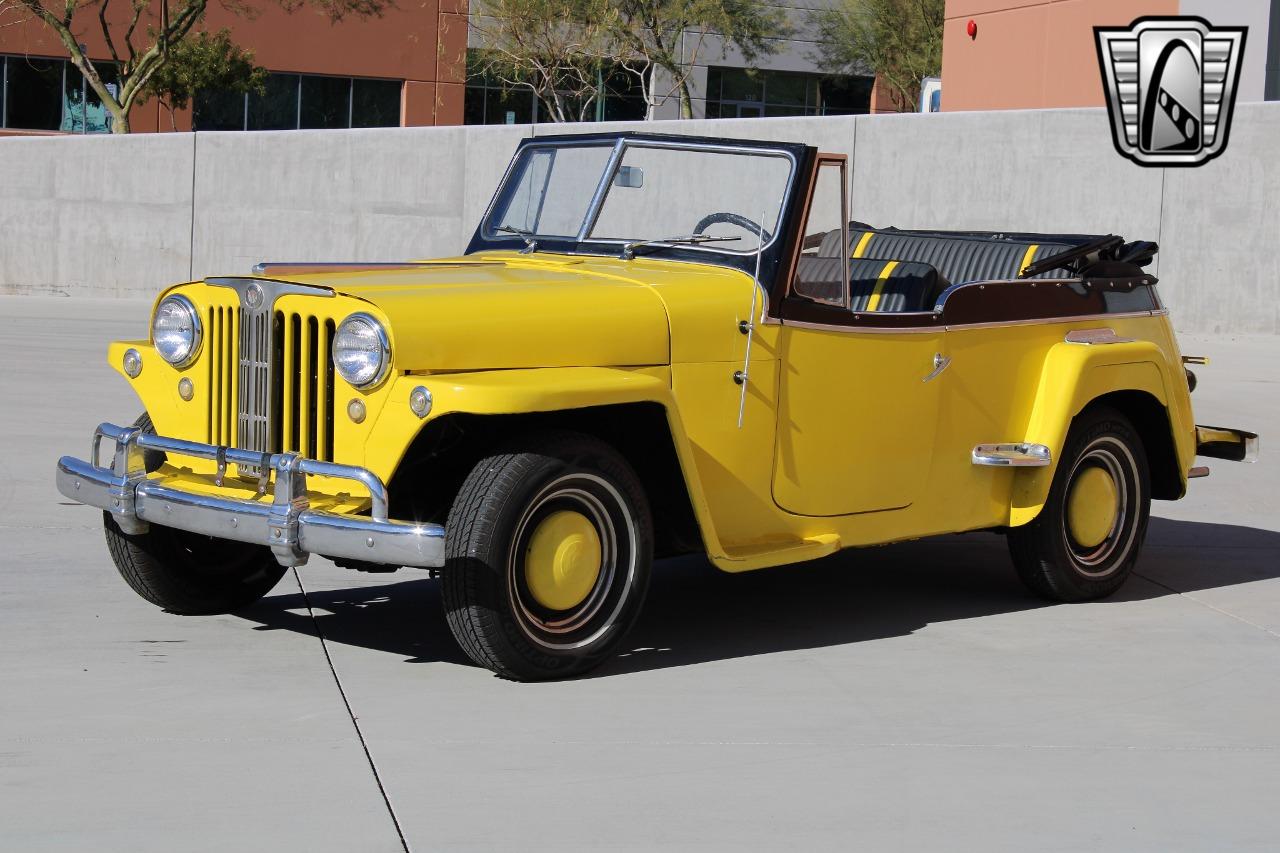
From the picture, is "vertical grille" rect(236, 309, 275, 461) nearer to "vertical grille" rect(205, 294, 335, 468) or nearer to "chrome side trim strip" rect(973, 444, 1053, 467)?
"vertical grille" rect(205, 294, 335, 468)

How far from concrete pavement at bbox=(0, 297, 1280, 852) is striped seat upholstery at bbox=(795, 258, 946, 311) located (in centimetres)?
117

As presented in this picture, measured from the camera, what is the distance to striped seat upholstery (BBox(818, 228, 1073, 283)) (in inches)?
297

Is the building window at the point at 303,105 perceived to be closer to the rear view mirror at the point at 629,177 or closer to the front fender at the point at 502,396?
the rear view mirror at the point at 629,177

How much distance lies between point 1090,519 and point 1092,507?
0.05m

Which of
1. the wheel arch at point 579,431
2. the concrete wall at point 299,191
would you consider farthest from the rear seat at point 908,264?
the concrete wall at point 299,191

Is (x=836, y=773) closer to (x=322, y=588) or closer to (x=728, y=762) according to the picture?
(x=728, y=762)

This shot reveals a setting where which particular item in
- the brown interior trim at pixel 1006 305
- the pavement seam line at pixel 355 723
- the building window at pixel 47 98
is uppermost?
the building window at pixel 47 98

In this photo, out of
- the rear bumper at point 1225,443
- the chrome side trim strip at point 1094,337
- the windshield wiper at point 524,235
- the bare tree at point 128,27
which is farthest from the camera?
the bare tree at point 128,27

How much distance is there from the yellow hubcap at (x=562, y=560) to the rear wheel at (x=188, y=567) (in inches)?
54.9

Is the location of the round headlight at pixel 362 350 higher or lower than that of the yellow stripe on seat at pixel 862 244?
lower

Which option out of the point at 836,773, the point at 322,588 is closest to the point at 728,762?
the point at 836,773

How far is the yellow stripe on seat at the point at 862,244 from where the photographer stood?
26.7 feet

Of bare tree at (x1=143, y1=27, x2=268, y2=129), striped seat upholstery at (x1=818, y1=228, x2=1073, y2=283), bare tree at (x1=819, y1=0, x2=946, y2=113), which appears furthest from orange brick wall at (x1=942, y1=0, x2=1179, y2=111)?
striped seat upholstery at (x1=818, y1=228, x2=1073, y2=283)

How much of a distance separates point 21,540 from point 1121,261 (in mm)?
4747
